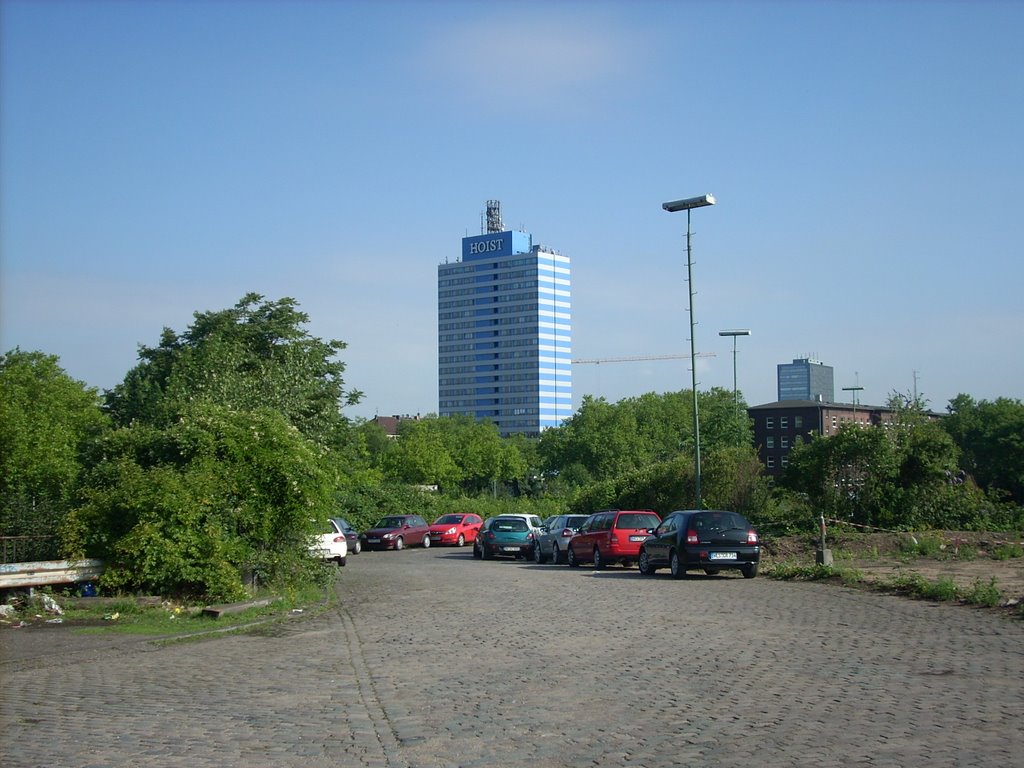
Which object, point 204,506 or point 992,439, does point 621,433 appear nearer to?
point 992,439

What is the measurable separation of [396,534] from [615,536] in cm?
1983

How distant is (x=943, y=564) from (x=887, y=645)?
14878mm

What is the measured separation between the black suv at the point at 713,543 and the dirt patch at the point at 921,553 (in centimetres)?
266

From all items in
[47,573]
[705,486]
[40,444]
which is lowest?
[47,573]

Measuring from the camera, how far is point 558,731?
27.6 feet

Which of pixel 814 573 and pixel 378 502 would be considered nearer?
pixel 814 573

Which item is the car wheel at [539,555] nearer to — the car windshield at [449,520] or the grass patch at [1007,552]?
the grass patch at [1007,552]

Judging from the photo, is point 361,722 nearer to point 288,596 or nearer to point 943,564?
point 288,596

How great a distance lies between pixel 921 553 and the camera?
2942cm

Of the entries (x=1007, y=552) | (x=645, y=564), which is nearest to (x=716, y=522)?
(x=645, y=564)

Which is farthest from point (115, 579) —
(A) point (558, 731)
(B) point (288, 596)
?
(A) point (558, 731)

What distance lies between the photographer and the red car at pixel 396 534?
154 ft

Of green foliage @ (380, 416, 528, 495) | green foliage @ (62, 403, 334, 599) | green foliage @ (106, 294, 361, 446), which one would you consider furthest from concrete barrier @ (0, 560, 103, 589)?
green foliage @ (380, 416, 528, 495)

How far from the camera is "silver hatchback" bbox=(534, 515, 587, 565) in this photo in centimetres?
3316
